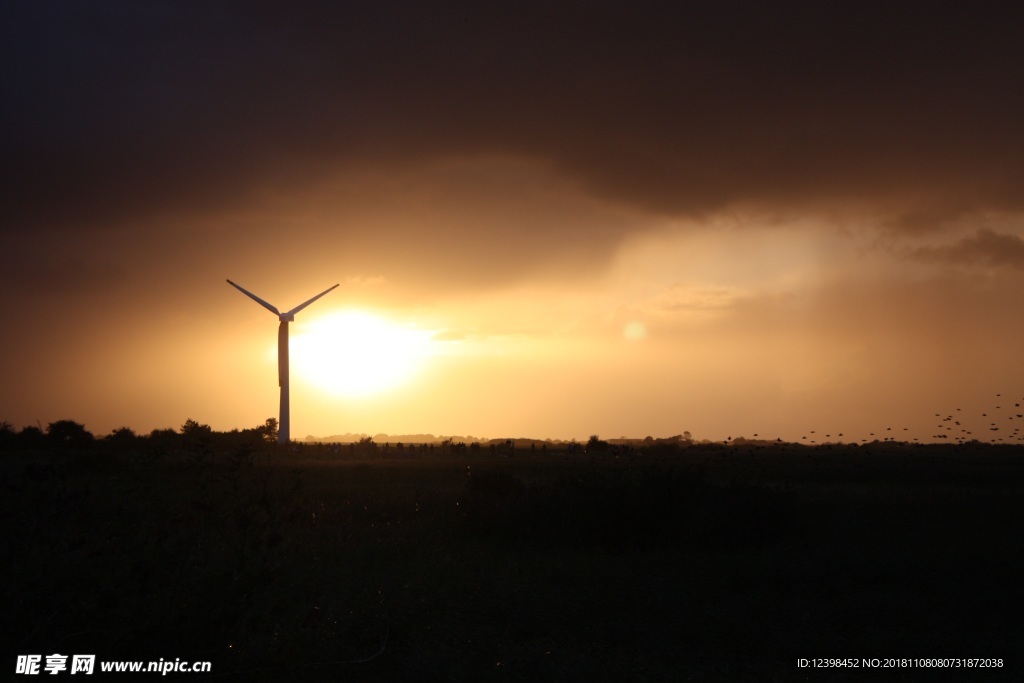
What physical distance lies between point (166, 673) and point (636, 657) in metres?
6.75

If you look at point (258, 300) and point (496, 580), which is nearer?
point (496, 580)

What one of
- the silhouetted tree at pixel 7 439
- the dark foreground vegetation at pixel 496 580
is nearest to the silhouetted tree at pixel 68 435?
the silhouetted tree at pixel 7 439

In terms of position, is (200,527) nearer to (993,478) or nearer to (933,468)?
(993,478)

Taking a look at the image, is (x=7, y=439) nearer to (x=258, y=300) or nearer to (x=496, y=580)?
(x=258, y=300)

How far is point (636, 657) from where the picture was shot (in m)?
13.0

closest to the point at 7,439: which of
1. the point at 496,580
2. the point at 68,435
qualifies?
the point at 68,435

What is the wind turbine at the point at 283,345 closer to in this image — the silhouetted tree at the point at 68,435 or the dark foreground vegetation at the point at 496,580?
Result: the silhouetted tree at the point at 68,435

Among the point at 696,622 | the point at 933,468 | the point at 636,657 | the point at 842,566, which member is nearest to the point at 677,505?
the point at 842,566

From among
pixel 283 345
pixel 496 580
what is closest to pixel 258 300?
pixel 283 345

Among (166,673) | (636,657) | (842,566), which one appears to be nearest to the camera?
(166,673)

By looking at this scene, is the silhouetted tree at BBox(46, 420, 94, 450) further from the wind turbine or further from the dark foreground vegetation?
the dark foreground vegetation

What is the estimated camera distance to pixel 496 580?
17.5 m

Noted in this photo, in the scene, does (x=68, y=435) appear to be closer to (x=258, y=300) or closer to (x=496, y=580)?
(x=258, y=300)

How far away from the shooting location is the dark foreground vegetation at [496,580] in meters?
10.7
